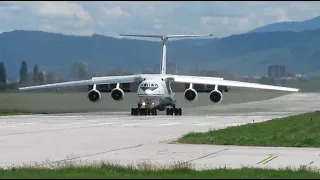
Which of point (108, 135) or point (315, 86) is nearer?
point (108, 135)

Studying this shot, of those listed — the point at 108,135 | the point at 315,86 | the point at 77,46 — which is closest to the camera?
the point at 108,135

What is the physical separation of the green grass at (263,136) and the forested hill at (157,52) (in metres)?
27.7

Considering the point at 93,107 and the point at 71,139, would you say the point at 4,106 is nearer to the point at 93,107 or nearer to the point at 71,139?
the point at 93,107

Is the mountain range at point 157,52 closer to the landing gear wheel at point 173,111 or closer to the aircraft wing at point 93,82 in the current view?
the aircraft wing at point 93,82

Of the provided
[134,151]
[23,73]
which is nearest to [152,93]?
[23,73]

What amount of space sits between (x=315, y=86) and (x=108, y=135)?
1824 inches

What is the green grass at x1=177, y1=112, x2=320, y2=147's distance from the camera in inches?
1011

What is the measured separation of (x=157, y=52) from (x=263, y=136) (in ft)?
180

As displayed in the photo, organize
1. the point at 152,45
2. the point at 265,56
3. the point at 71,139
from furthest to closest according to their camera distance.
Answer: the point at 265,56 < the point at 152,45 < the point at 71,139

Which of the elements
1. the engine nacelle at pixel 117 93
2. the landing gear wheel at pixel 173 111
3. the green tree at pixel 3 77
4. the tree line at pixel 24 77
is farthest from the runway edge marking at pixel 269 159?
the tree line at pixel 24 77

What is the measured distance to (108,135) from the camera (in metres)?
30.4

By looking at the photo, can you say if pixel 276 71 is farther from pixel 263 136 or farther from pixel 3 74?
pixel 263 136

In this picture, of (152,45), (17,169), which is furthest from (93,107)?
(17,169)

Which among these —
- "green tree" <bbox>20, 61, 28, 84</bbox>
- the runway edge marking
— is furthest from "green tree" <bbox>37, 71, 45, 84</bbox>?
the runway edge marking
